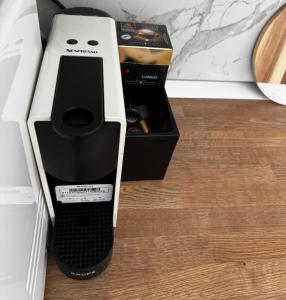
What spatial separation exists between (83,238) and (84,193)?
0.11 meters

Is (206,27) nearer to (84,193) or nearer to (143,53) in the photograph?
(143,53)

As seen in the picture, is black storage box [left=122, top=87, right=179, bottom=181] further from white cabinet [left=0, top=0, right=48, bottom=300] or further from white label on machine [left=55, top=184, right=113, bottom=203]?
white cabinet [left=0, top=0, right=48, bottom=300]

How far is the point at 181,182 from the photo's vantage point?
0.93 meters

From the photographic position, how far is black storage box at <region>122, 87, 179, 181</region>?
758 millimetres

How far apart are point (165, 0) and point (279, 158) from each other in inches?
24.7

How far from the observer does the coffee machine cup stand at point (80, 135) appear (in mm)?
478

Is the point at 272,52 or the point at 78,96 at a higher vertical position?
the point at 78,96

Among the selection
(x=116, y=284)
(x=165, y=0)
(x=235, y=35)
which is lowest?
(x=116, y=284)

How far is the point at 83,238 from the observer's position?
688 mm

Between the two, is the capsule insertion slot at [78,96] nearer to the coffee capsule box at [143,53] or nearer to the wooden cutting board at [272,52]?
the coffee capsule box at [143,53]

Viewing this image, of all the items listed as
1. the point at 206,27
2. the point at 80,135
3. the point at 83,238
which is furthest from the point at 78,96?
the point at 206,27

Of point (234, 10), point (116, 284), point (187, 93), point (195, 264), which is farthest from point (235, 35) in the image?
point (116, 284)

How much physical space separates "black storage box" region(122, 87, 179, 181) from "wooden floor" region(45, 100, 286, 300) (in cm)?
6

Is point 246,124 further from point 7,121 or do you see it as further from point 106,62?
point 7,121
